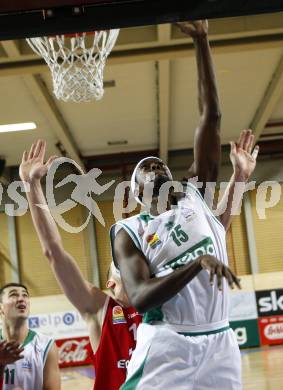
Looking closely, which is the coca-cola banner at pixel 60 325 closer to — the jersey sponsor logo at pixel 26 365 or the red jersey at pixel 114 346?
the jersey sponsor logo at pixel 26 365

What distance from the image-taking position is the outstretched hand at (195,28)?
2617 millimetres

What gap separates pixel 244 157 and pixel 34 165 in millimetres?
1020

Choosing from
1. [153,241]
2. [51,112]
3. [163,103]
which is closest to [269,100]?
[163,103]

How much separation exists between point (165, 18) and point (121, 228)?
78 centimetres

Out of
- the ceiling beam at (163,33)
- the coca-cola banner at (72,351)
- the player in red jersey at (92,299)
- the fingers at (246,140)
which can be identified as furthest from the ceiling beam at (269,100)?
the player in red jersey at (92,299)

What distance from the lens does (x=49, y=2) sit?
2.26 meters

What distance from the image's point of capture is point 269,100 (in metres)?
11.2

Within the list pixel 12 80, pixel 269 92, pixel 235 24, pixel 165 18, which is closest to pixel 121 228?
pixel 165 18

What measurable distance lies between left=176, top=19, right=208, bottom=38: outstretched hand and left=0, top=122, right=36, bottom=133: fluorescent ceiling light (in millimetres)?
9215

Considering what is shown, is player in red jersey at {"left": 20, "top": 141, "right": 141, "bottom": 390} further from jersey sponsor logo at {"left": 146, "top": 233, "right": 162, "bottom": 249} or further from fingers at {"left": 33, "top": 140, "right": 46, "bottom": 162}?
jersey sponsor logo at {"left": 146, "top": 233, "right": 162, "bottom": 249}

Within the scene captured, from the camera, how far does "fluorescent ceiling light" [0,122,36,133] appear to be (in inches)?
456

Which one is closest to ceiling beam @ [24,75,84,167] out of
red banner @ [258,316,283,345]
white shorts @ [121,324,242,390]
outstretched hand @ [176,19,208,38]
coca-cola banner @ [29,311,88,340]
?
coca-cola banner @ [29,311,88,340]

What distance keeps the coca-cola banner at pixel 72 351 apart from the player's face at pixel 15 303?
971 cm

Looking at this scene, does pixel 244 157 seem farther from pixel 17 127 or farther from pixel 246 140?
pixel 17 127
